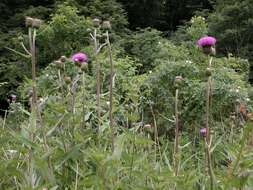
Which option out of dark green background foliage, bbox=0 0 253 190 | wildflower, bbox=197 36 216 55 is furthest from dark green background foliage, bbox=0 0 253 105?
wildflower, bbox=197 36 216 55

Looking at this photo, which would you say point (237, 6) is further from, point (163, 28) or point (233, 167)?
point (233, 167)

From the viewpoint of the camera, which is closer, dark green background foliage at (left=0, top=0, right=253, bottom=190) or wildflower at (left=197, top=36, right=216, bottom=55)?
dark green background foliage at (left=0, top=0, right=253, bottom=190)

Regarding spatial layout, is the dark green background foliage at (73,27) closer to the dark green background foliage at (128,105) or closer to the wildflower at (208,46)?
the dark green background foliage at (128,105)

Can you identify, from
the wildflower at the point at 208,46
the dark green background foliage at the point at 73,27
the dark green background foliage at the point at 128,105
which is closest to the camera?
the dark green background foliage at the point at 128,105

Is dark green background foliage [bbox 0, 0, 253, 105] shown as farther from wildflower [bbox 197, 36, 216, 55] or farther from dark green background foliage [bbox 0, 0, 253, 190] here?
wildflower [bbox 197, 36, 216, 55]

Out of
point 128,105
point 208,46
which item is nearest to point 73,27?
point 128,105

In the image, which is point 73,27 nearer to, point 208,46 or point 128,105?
point 128,105

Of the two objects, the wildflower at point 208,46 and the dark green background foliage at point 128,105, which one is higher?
the wildflower at point 208,46

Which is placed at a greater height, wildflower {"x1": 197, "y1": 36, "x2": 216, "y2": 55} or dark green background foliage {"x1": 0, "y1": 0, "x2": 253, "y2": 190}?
wildflower {"x1": 197, "y1": 36, "x2": 216, "y2": 55}

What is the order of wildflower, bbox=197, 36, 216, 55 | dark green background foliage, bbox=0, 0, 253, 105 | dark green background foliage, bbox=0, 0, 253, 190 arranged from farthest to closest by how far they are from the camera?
1. dark green background foliage, bbox=0, 0, 253, 105
2. wildflower, bbox=197, 36, 216, 55
3. dark green background foliage, bbox=0, 0, 253, 190

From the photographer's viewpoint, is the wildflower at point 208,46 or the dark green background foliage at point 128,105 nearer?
the dark green background foliage at point 128,105

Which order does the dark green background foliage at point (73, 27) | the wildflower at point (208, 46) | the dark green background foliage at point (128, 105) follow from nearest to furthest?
1. the dark green background foliage at point (128, 105)
2. the wildflower at point (208, 46)
3. the dark green background foliage at point (73, 27)

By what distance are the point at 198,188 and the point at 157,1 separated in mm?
12663

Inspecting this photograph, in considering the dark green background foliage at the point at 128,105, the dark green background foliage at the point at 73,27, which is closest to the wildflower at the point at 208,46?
the dark green background foliage at the point at 128,105
